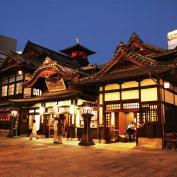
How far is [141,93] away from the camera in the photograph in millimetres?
16844

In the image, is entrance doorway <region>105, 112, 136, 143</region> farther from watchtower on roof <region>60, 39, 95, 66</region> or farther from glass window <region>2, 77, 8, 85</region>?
watchtower on roof <region>60, 39, 95, 66</region>

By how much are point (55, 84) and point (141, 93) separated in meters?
11.8

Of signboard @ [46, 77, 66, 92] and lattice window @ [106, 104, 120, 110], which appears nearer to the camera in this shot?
lattice window @ [106, 104, 120, 110]

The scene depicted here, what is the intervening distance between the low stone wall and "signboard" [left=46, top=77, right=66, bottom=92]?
1186 centimetres

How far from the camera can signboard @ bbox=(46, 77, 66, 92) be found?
25266mm

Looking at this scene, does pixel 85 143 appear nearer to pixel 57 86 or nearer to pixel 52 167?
pixel 52 167

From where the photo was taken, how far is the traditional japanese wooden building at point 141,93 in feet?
51.1

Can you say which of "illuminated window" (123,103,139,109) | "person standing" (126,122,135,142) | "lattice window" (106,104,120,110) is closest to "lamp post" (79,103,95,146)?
"lattice window" (106,104,120,110)

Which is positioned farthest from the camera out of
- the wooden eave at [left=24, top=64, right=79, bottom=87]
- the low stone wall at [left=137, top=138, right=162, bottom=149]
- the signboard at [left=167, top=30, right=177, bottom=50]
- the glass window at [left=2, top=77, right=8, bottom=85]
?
the glass window at [left=2, top=77, right=8, bottom=85]

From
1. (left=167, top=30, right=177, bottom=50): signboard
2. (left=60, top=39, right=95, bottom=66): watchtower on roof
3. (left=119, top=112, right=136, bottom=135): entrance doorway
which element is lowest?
(left=119, top=112, right=136, bottom=135): entrance doorway

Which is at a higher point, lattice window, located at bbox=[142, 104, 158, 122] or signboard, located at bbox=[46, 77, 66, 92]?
signboard, located at bbox=[46, 77, 66, 92]

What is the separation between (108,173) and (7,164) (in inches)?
162

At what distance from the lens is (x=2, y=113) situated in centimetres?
3150

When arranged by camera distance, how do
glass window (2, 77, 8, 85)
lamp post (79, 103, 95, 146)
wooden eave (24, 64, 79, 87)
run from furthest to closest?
glass window (2, 77, 8, 85) → wooden eave (24, 64, 79, 87) → lamp post (79, 103, 95, 146)
